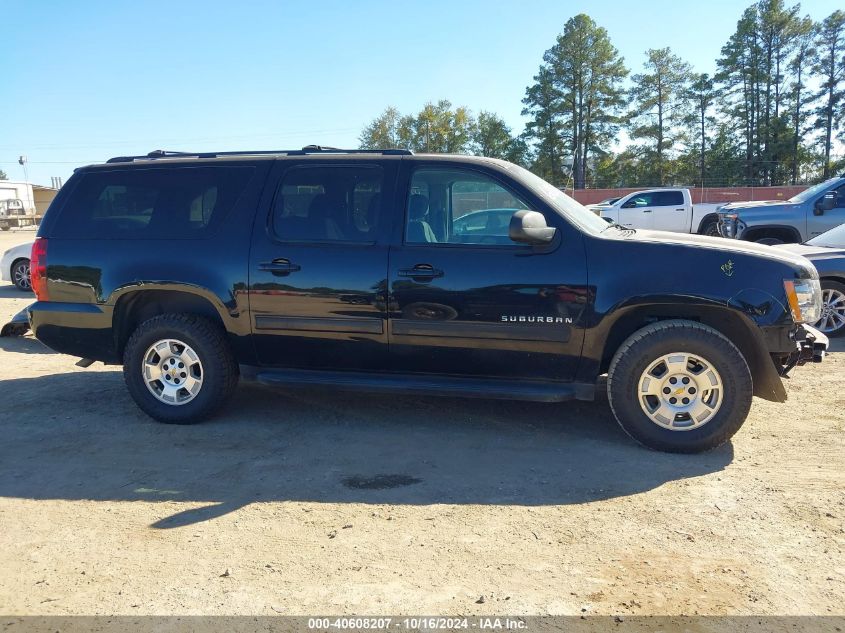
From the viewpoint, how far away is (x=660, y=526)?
332 cm

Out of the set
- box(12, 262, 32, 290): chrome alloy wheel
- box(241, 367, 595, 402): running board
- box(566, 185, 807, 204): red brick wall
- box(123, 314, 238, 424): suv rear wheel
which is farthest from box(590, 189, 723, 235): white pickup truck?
box(123, 314, 238, 424): suv rear wheel

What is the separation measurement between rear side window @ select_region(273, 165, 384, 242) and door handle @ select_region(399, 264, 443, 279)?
385 millimetres

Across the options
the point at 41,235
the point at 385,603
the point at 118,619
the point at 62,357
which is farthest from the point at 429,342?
the point at 62,357

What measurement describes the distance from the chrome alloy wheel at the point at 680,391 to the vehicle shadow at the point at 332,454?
256 mm

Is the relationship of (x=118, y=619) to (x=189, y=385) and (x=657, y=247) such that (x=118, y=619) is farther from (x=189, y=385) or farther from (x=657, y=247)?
(x=657, y=247)

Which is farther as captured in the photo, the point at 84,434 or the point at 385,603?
the point at 84,434

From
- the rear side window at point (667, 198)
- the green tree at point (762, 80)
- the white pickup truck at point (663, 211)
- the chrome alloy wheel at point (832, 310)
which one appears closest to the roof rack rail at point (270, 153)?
the chrome alloy wheel at point (832, 310)

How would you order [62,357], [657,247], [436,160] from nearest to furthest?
1. [657,247]
2. [436,160]
3. [62,357]

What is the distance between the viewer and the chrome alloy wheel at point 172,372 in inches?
192

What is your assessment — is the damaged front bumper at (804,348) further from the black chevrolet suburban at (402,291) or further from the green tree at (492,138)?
the green tree at (492,138)

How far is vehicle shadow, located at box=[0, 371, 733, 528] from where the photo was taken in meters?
3.78

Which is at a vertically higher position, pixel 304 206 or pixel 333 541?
pixel 304 206

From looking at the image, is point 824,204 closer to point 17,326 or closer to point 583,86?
point 17,326

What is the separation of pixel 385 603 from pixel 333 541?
599 millimetres
